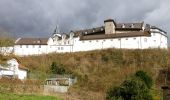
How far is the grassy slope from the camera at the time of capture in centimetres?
6856

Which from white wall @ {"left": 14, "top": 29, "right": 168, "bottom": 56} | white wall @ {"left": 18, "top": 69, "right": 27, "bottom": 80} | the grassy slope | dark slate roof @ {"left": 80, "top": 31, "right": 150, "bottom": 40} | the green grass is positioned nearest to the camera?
the green grass

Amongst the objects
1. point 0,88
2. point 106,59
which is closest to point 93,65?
point 106,59

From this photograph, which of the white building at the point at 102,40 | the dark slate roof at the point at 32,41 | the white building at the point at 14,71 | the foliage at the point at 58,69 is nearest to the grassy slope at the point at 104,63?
the foliage at the point at 58,69

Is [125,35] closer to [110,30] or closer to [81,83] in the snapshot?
[110,30]

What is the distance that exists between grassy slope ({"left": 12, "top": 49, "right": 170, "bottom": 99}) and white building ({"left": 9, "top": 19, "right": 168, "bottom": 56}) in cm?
362

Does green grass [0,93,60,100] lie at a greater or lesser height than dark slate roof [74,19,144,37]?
lesser

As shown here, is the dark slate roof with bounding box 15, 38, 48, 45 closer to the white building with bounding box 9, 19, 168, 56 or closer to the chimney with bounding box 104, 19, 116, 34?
the white building with bounding box 9, 19, 168, 56

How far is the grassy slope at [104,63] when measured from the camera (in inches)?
2699

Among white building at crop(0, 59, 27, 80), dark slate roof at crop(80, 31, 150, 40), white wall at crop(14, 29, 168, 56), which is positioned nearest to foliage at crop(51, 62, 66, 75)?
white building at crop(0, 59, 27, 80)

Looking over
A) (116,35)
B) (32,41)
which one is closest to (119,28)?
(116,35)

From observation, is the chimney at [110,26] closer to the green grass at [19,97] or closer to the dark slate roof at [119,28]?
the dark slate roof at [119,28]

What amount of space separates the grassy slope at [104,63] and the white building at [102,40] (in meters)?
3.62

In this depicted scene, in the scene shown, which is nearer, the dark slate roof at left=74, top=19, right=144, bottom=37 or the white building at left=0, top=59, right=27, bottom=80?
the white building at left=0, top=59, right=27, bottom=80

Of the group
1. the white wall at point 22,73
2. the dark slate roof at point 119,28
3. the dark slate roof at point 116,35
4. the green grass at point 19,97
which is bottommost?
the green grass at point 19,97
